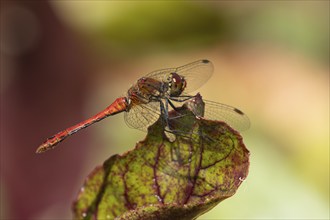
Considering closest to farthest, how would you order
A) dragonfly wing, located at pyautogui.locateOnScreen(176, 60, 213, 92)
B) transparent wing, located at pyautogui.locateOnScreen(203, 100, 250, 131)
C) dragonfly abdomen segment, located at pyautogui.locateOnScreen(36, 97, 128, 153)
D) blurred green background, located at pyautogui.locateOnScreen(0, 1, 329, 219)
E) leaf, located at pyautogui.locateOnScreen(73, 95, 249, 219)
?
leaf, located at pyautogui.locateOnScreen(73, 95, 249, 219) < transparent wing, located at pyautogui.locateOnScreen(203, 100, 250, 131) < dragonfly abdomen segment, located at pyautogui.locateOnScreen(36, 97, 128, 153) < dragonfly wing, located at pyautogui.locateOnScreen(176, 60, 213, 92) < blurred green background, located at pyautogui.locateOnScreen(0, 1, 329, 219)

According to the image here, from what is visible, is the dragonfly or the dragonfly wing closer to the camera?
the dragonfly

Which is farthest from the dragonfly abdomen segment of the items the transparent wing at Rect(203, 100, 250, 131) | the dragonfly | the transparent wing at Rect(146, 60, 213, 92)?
the transparent wing at Rect(203, 100, 250, 131)

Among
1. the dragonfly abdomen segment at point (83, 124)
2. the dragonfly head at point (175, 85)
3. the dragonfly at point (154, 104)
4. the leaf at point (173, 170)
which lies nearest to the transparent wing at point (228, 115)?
the dragonfly at point (154, 104)

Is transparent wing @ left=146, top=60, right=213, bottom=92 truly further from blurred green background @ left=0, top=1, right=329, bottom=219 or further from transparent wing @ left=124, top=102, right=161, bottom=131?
blurred green background @ left=0, top=1, right=329, bottom=219

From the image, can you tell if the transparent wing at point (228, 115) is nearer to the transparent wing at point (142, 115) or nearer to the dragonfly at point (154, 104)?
the dragonfly at point (154, 104)

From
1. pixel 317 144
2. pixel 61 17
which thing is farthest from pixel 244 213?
pixel 61 17

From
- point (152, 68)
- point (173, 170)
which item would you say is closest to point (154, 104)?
point (173, 170)
